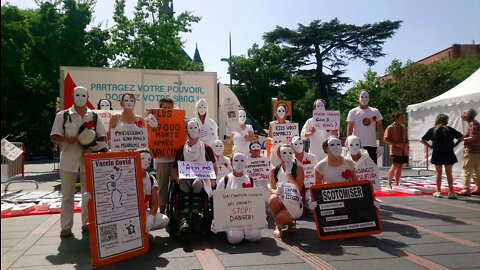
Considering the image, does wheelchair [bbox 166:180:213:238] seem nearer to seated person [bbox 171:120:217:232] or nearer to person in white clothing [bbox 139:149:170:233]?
seated person [bbox 171:120:217:232]

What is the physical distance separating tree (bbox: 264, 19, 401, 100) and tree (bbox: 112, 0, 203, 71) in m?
17.7

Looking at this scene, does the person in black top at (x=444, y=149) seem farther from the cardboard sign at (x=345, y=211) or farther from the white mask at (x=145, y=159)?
the white mask at (x=145, y=159)

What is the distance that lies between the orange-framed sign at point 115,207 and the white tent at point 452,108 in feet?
36.4

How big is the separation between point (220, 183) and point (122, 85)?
5621 millimetres

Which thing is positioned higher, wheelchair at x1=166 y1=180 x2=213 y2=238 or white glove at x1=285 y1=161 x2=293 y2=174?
white glove at x1=285 y1=161 x2=293 y2=174

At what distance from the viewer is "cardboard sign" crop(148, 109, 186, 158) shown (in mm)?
6367

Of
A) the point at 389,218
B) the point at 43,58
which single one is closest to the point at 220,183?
the point at 389,218

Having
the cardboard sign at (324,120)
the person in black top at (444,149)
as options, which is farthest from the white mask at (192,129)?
the person in black top at (444,149)

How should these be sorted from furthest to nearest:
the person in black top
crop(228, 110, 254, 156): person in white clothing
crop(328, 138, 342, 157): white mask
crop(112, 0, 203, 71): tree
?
crop(112, 0, 203, 71): tree < the person in black top < crop(228, 110, 254, 156): person in white clothing < crop(328, 138, 342, 157): white mask

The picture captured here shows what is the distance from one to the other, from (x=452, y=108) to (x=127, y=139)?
37.7 feet

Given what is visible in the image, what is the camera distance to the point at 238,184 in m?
5.68

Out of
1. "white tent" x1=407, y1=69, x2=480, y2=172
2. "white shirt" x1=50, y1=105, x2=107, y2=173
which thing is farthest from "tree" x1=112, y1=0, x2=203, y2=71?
"white shirt" x1=50, y1=105, x2=107, y2=173

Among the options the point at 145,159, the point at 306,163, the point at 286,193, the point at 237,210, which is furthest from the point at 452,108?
the point at 145,159

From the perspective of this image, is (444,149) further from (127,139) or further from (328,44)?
(328,44)
